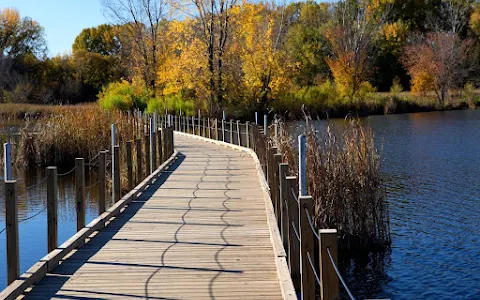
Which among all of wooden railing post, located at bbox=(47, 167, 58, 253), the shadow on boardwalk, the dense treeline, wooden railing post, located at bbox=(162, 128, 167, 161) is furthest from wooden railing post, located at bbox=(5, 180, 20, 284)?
the dense treeline

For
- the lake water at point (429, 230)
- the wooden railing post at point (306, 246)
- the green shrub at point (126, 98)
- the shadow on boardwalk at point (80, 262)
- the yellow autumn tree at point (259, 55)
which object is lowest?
the lake water at point (429, 230)

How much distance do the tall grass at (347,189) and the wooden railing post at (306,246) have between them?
13.9ft

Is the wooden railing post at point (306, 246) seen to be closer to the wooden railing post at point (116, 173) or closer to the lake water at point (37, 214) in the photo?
the lake water at point (37, 214)

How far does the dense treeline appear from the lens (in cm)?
3256

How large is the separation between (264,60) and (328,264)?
102 ft

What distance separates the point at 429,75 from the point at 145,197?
4504cm

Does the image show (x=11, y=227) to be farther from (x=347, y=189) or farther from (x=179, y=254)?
(x=347, y=189)

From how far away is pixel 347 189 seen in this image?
412 inches

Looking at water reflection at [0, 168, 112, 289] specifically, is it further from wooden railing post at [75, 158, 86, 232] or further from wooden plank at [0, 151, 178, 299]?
wooden plank at [0, 151, 178, 299]

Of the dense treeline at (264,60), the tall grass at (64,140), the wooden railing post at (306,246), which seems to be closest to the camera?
the wooden railing post at (306,246)

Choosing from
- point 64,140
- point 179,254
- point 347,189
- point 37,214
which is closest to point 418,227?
point 347,189

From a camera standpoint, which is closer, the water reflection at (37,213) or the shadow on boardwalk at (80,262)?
the shadow on boardwalk at (80,262)

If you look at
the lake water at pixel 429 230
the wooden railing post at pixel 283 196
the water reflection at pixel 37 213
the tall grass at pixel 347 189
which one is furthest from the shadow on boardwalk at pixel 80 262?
the lake water at pixel 429 230

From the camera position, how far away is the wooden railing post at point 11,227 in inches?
248
